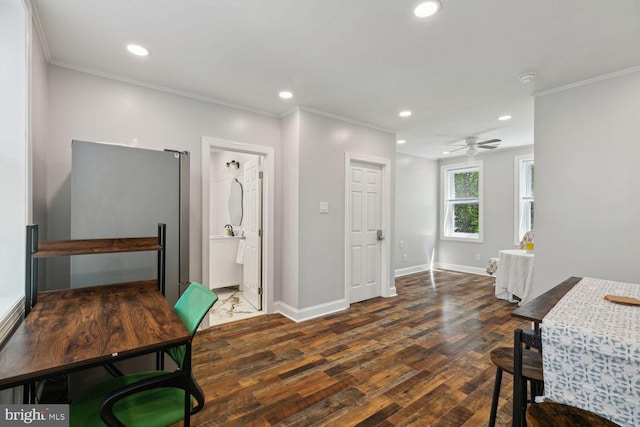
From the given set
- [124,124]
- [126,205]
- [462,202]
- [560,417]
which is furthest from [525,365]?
[462,202]

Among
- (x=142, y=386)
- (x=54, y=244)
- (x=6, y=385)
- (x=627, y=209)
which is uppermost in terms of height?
(x=627, y=209)

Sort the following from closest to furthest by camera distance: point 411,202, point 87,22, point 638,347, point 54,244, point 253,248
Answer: point 638,347 → point 54,244 → point 87,22 → point 253,248 → point 411,202

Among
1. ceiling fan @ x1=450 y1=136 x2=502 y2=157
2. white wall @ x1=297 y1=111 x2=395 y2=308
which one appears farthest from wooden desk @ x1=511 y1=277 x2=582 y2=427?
ceiling fan @ x1=450 y1=136 x2=502 y2=157

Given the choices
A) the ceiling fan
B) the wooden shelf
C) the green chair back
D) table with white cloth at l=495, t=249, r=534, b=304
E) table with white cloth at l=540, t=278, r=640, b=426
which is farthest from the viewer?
the ceiling fan

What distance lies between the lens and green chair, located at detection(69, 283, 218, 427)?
1108 millimetres

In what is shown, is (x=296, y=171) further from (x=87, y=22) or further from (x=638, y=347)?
(x=638, y=347)

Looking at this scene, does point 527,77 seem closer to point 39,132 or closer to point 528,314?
point 528,314

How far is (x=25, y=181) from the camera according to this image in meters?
1.80

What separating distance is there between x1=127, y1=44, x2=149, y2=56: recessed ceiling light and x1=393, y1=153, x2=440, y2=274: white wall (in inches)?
194

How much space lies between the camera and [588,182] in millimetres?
2807

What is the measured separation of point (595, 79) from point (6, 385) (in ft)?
14.2

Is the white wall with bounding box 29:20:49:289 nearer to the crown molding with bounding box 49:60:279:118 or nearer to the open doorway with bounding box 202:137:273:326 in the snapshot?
the crown molding with bounding box 49:60:279:118

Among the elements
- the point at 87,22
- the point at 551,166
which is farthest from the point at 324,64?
the point at 551,166

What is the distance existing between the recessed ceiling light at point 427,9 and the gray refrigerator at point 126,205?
1.96 metres
